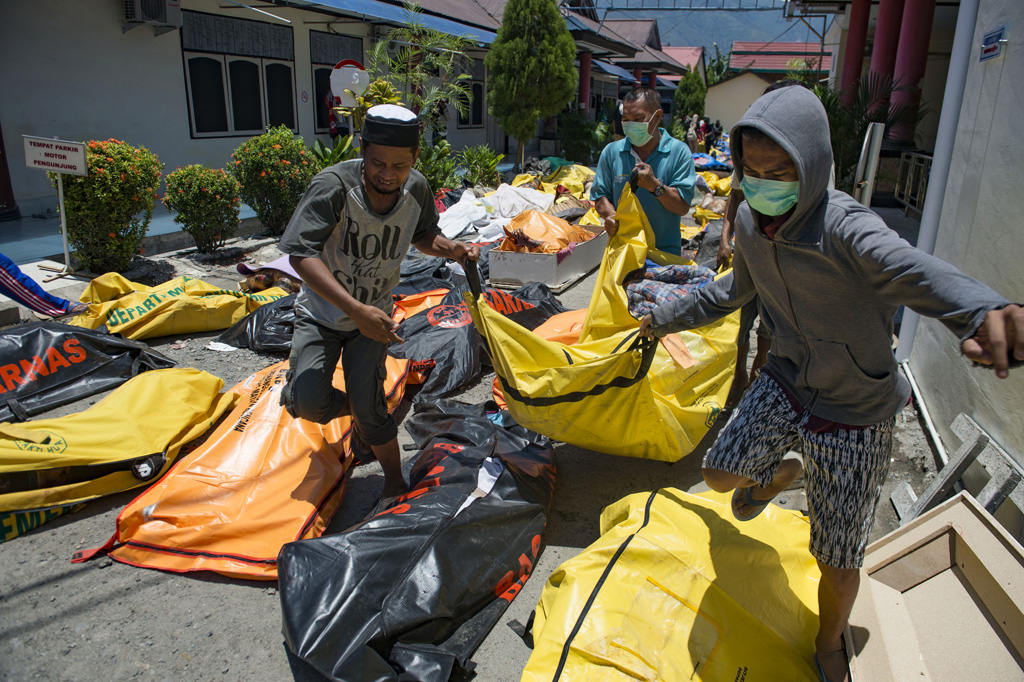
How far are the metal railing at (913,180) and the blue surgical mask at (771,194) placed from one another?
699 centimetres

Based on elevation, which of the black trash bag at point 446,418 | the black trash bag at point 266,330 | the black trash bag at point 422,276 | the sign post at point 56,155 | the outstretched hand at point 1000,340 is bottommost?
the black trash bag at point 446,418

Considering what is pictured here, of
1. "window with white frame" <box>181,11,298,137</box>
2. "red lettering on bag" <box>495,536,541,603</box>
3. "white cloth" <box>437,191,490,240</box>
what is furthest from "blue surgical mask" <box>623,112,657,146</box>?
"window with white frame" <box>181,11,298,137</box>

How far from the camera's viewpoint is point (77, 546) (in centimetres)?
264

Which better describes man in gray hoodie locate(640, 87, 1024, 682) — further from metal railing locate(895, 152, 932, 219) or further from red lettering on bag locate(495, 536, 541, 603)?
metal railing locate(895, 152, 932, 219)

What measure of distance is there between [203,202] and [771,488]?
6.39 metres

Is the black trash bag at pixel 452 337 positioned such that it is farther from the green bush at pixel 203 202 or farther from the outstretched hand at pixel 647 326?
the green bush at pixel 203 202

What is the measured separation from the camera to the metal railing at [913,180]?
854cm

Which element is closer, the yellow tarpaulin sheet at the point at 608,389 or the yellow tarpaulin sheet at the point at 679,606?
the yellow tarpaulin sheet at the point at 679,606

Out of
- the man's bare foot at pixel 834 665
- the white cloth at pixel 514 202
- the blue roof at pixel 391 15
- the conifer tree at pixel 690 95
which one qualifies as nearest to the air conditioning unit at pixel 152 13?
the blue roof at pixel 391 15

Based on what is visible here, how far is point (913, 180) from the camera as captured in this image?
9492mm

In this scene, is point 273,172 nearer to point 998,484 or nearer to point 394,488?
point 394,488

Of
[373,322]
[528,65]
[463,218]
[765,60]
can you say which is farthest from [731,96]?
[373,322]

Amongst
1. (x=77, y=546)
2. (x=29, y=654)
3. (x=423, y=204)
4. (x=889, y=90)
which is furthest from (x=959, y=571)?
(x=889, y=90)

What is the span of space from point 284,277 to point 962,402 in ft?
16.2
